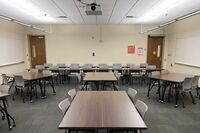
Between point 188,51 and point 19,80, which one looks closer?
point 19,80

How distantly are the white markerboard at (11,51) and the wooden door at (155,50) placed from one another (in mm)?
7387

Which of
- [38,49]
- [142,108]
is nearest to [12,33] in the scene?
[38,49]

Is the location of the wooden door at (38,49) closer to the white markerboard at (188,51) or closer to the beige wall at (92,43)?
the beige wall at (92,43)

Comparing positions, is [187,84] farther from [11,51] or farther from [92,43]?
[11,51]

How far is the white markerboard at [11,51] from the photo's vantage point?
7.03 meters

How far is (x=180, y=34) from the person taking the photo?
7820 millimetres

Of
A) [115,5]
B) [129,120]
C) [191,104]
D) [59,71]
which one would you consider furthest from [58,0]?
[191,104]

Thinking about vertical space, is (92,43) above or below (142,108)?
above

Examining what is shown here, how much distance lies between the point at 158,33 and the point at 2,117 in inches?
340

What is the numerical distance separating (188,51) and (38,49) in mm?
8056

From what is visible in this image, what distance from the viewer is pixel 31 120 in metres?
3.82

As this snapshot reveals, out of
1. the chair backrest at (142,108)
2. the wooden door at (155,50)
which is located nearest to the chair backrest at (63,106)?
the chair backrest at (142,108)

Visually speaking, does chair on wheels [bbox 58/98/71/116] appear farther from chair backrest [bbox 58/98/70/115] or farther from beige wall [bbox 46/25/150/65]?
beige wall [bbox 46/25/150/65]

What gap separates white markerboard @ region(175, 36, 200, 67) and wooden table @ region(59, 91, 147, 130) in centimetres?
506
